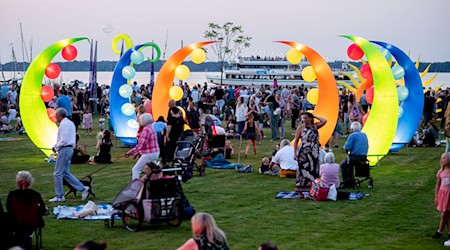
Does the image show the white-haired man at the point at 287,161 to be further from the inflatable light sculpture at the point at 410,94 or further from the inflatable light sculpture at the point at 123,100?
the inflatable light sculpture at the point at 123,100

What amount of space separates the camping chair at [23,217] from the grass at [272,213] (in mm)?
645

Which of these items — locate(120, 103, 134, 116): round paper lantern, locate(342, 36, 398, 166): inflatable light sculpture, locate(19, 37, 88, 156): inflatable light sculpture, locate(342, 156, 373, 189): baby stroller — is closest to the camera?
locate(342, 156, 373, 189): baby stroller

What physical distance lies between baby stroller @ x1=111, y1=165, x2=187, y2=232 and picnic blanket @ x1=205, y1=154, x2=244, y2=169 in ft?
23.9

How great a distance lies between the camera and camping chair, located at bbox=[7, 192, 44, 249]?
898 cm

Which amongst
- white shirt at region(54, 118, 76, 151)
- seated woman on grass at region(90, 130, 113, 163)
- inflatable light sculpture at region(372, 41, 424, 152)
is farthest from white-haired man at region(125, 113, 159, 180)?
inflatable light sculpture at region(372, 41, 424, 152)

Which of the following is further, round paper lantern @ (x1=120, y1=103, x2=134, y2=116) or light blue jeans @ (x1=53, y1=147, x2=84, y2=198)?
round paper lantern @ (x1=120, y1=103, x2=134, y2=116)

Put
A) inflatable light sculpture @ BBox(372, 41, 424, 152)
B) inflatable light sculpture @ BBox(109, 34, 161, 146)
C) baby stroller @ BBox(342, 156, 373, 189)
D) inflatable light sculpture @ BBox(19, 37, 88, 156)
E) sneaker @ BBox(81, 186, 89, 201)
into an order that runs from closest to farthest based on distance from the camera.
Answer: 1. sneaker @ BBox(81, 186, 89, 201)
2. baby stroller @ BBox(342, 156, 373, 189)
3. inflatable light sculpture @ BBox(19, 37, 88, 156)
4. inflatable light sculpture @ BBox(372, 41, 424, 152)
5. inflatable light sculpture @ BBox(109, 34, 161, 146)

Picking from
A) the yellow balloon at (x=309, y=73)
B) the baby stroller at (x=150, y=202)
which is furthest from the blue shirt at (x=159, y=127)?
the baby stroller at (x=150, y=202)

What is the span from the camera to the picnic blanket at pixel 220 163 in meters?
18.2

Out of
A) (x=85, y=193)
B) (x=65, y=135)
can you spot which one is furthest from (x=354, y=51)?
(x=65, y=135)

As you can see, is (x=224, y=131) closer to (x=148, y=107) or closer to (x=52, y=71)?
(x=148, y=107)

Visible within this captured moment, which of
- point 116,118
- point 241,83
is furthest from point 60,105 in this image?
point 241,83

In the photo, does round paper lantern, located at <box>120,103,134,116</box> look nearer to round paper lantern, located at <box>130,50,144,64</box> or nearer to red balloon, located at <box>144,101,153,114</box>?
red balloon, located at <box>144,101,153,114</box>

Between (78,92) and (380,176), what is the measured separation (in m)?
23.3
